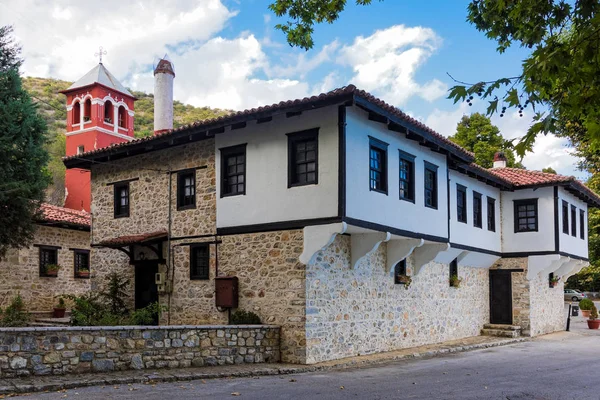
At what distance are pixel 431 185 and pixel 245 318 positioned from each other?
A: 271 inches

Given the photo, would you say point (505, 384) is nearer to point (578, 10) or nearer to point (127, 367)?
point (127, 367)

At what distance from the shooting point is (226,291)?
1516 centimetres

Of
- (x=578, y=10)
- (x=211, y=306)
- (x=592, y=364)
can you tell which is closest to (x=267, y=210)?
(x=211, y=306)

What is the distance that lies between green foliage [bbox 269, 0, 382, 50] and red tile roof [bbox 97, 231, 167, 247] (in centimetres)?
835

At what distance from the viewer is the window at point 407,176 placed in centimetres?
1628

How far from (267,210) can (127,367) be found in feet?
16.3

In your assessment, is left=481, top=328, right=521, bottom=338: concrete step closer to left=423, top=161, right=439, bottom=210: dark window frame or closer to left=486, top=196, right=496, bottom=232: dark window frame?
left=486, top=196, right=496, bottom=232: dark window frame

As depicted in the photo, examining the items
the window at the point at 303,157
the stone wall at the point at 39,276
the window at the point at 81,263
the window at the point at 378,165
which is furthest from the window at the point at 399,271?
the window at the point at 81,263

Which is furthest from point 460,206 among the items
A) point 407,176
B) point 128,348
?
point 128,348

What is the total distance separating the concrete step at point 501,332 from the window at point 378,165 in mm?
10230

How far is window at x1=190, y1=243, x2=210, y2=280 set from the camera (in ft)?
52.9

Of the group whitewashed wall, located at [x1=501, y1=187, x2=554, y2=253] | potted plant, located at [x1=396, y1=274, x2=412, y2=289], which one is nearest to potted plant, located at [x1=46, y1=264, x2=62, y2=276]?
potted plant, located at [x1=396, y1=274, x2=412, y2=289]

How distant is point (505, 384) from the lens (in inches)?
456

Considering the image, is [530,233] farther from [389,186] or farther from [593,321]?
[389,186]
